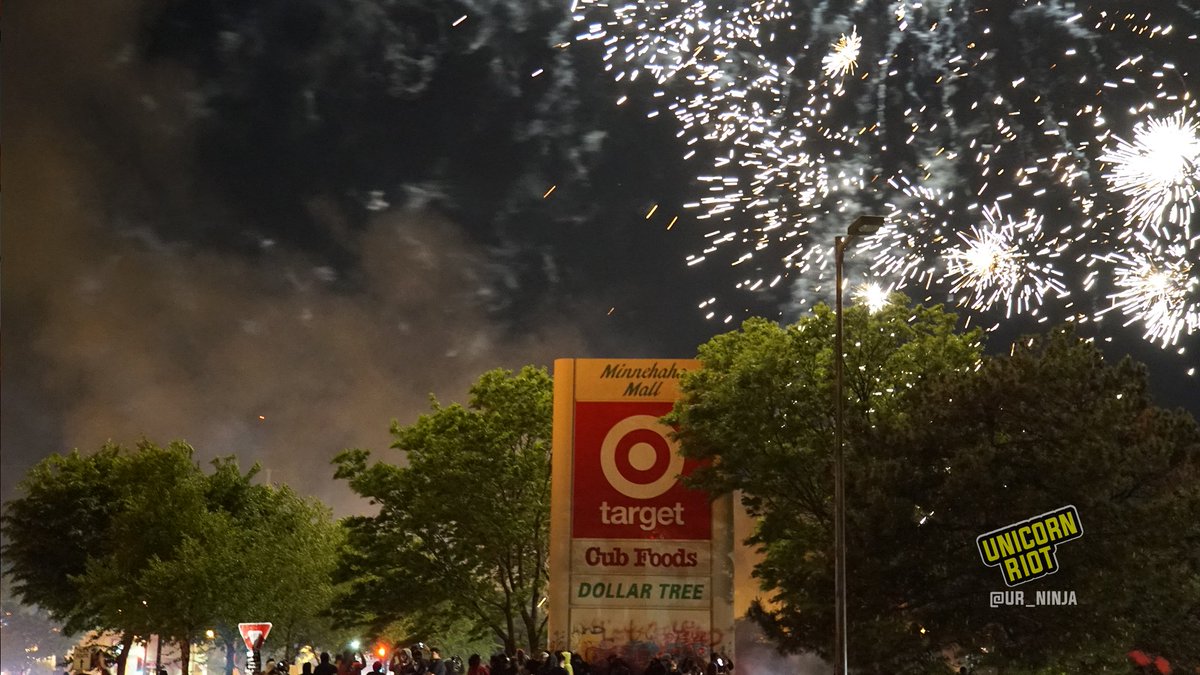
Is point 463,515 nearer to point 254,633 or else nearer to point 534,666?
point 254,633

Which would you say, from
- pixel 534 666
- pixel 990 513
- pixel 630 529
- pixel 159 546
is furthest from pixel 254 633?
pixel 159 546

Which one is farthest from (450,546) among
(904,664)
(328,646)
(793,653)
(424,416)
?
(328,646)

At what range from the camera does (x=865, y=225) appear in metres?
27.1

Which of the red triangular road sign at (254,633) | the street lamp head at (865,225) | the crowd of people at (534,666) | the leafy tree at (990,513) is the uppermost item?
the street lamp head at (865,225)

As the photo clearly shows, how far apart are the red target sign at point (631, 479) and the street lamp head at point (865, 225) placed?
1595 cm

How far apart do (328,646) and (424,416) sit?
158 feet

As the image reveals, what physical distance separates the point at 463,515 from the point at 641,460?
467 inches

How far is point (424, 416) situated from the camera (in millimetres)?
55188

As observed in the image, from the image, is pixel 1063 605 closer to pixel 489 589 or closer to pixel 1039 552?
pixel 1039 552

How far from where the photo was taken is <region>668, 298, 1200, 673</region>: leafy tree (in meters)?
33.5

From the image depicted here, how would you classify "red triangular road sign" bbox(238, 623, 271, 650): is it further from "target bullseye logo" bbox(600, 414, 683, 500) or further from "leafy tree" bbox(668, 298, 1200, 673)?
"target bullseye logo" bbox(600, 414, 683, 500)

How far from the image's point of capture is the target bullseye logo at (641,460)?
138ft

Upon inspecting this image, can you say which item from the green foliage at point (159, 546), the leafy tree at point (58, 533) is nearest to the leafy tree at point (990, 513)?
the green foliage at point (159, 546)

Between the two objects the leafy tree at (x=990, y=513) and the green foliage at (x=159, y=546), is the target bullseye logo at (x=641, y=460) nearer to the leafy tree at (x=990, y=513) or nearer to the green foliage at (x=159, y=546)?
the leafy tree at (x=990, y=513)
